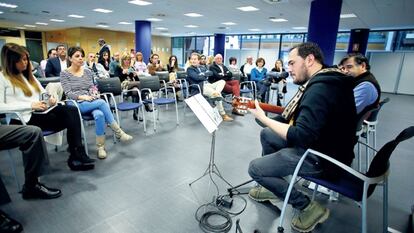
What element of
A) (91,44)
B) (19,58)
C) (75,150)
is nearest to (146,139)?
(75,150)

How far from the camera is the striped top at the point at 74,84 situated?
2.94m

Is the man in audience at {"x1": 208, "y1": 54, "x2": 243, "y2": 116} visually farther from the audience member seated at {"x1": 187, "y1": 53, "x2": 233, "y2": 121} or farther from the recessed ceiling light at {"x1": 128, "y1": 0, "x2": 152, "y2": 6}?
the recessed ceiling light at {"x1": 128, "y1": 0, "x2": 152, "y2": 6}

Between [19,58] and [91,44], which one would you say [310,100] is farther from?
[91,44]

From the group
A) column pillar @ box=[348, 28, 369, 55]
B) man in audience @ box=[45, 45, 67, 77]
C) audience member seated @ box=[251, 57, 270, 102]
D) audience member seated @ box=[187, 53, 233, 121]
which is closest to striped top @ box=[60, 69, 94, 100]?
man in audience @ box=[45, 45, 67, 77]

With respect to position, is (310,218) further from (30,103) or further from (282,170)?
(30,103)

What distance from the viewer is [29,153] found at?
191cm

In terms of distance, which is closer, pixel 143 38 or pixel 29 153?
pixel 29 153

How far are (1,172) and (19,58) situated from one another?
4.00 ft

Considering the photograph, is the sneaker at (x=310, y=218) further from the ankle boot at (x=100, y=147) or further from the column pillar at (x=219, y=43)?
the column pillar at (x=219, y=43)

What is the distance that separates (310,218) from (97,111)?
256 centimetres

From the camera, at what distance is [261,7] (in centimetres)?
668

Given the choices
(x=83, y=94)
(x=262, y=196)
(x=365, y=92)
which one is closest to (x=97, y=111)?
(x=83, y=94)

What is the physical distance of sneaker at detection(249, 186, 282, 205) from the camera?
2.09 m

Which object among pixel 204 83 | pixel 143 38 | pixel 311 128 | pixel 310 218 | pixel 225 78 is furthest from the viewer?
pixel 143 38
